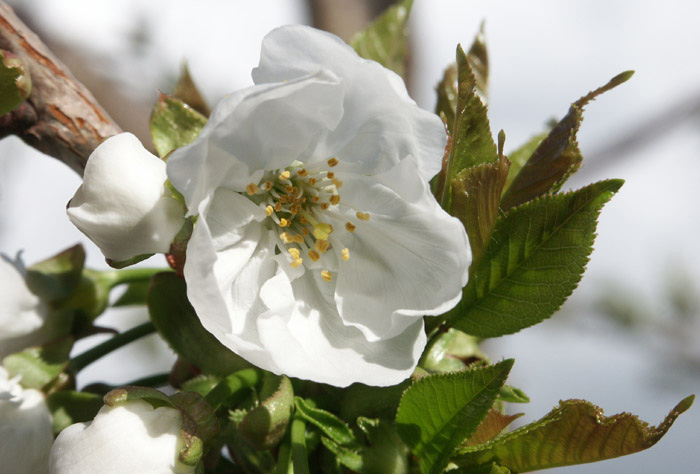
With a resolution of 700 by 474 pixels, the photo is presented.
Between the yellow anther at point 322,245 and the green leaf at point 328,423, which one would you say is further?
the yellow anther at point 322,245

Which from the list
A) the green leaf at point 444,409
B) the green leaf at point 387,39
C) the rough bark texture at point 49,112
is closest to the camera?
the green leaf at point 444,409

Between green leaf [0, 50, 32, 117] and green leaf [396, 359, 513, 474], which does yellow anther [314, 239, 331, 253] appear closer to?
green leaf [396, 359, 513, 474]

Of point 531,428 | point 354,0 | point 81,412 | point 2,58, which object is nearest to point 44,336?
point 81,412

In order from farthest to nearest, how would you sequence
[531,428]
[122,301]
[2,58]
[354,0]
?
1. [354,0]
2. [122,301]
3. [2,58]
4. [531,428]

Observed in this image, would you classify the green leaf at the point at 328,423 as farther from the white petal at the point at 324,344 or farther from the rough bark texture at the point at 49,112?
the rough bark texture at the point at 49,112

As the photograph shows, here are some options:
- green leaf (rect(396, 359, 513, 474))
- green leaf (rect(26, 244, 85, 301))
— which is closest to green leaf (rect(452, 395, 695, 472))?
green leaf (rect(396, 359, 513, 474))

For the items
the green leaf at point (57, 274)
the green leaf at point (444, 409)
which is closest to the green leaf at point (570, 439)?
the green leaf at point (444, 409)

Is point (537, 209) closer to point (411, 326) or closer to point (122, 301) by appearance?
point (411, 326)
